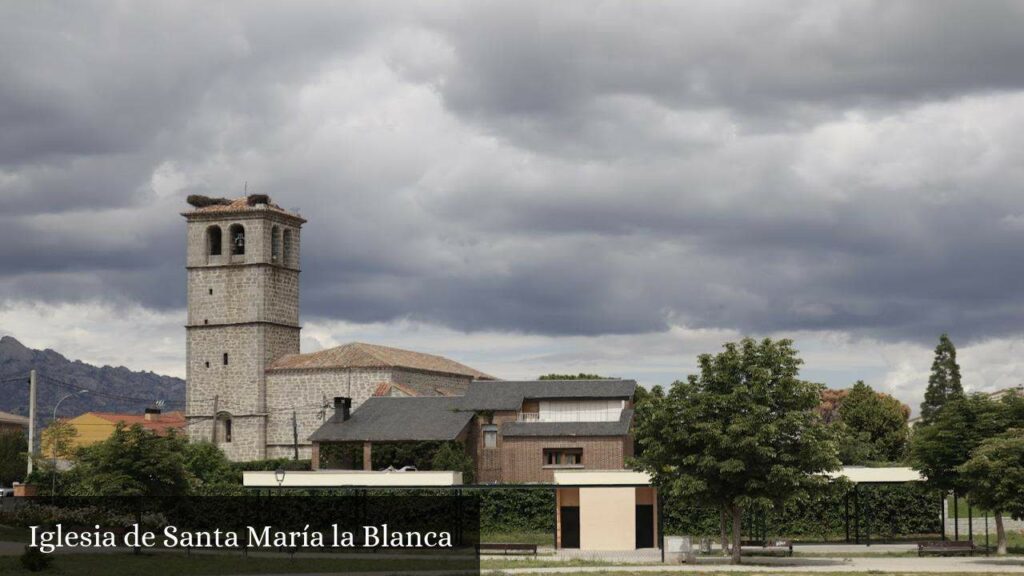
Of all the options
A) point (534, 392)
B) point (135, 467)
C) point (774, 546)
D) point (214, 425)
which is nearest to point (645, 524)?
point (774, 546)

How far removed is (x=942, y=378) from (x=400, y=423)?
4342cm

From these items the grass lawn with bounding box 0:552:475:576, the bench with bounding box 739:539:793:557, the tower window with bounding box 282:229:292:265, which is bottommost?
the bench with bounding box 739:539:793:557

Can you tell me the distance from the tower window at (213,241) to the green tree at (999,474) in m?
61.5

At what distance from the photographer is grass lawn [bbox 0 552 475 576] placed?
102 feet

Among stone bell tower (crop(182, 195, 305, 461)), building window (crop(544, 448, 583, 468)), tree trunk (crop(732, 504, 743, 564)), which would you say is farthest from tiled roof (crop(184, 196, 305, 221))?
tree trunk (crop(732, 504, 743, 564))

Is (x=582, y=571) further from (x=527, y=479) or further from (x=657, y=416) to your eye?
(x=527, y=479)

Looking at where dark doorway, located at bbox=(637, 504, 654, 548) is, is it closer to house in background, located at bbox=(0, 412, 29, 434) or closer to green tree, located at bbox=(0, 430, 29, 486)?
green tree, located at bbox=(0, 430, 29, 486)

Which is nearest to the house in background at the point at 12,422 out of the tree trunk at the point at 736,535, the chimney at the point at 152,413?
the chimney at the point at 152,413

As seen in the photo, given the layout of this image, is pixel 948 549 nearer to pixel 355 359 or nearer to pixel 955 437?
pixel 955 437

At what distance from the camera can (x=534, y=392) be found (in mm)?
79375

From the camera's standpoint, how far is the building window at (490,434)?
7781 centimetres

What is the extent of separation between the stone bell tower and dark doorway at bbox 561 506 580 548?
42.9 metres

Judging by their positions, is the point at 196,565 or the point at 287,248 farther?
the point at 287,248

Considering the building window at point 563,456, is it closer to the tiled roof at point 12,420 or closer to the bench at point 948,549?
the bench at point 948,549
